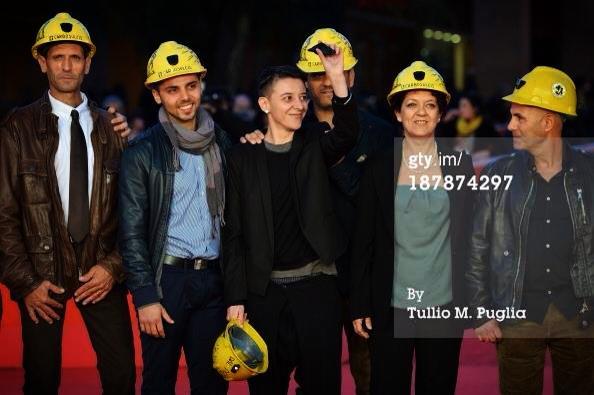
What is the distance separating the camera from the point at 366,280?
6.52 m

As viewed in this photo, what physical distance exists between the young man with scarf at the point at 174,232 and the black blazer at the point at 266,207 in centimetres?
16

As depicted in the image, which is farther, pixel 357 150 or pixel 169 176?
pixel 357 150

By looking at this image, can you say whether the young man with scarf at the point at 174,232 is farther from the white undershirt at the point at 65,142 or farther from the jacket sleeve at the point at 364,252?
the jacket sleeve at the point at 364,252

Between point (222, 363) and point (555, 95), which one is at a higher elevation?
point (555, 95)

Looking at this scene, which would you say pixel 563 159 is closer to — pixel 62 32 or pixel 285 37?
pixel 62 32

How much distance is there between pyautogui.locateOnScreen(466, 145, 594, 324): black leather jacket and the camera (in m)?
6.34

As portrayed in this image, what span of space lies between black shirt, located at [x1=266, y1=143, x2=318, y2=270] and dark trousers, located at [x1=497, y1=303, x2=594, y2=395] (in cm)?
117

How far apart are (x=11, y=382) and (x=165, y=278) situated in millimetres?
3016

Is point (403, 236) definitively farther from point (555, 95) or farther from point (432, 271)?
point (555, 95)

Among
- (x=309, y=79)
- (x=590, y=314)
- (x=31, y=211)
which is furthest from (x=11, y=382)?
(x=590, y=314)

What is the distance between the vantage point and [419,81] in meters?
6.53

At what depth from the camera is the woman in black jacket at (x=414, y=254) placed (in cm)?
644

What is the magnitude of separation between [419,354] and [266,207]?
115 cm

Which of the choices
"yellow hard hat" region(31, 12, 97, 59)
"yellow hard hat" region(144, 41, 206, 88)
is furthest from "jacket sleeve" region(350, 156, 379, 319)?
"yellow hard hat" region(31, 12, 97, 59)
